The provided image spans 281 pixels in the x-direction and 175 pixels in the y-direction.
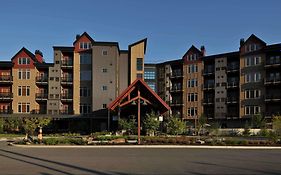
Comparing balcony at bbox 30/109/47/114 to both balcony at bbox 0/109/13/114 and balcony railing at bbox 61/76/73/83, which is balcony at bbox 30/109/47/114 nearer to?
balcony at bbox 0/109/13/114

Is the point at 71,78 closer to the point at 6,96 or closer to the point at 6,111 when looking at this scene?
the point at 6,96

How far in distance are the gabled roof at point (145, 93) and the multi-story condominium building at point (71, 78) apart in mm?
20325

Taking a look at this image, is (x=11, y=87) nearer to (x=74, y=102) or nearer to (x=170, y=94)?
(x=74, y=102)

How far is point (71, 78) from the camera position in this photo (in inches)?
2584

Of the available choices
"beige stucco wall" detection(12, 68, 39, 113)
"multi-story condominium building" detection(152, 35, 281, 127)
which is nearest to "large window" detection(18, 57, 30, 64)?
"beige stucco wall" detection(12, 68, 39, 113)

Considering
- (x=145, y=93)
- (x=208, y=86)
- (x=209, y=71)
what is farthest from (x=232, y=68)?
(x=145, y=93)

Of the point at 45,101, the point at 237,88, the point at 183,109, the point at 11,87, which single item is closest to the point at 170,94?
the point at 183,109

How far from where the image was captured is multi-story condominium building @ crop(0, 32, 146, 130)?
204 feet

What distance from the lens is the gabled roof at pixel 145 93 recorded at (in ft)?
130

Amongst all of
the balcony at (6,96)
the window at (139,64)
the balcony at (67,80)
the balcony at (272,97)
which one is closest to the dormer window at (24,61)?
the balcony at (6,96)

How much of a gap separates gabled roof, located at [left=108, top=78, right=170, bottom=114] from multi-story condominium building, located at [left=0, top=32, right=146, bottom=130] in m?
20.3

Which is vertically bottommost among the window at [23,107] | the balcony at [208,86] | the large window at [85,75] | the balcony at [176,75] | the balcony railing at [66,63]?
the window at [23,107]

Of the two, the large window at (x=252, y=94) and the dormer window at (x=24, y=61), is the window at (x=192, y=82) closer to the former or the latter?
the large window at (x=252, y=94)

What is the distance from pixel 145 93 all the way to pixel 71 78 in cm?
2665
